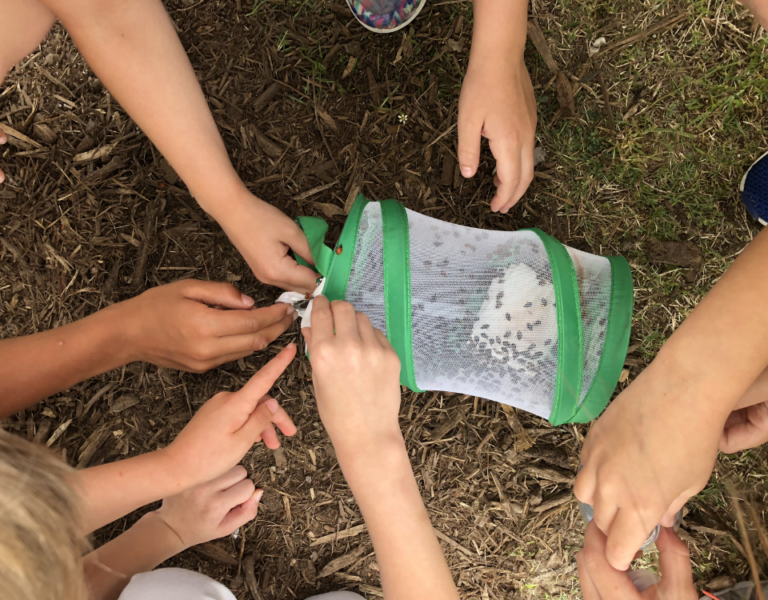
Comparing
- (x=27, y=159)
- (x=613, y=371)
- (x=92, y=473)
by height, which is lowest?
(x=613, y=371)

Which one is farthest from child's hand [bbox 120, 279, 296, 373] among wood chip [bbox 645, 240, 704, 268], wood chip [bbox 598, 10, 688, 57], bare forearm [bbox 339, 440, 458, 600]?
wood chip [bbox 598, 10, 688, 57]

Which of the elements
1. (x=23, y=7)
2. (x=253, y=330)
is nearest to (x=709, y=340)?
(x=253, y=330)

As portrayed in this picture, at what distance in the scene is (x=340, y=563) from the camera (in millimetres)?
1608

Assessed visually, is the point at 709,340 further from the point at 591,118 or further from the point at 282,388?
the point at 282,388

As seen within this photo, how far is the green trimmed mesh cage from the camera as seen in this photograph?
3.93 feet

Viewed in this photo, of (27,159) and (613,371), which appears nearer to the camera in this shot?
(613,371)

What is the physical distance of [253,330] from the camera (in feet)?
4.52

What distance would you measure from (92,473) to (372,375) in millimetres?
759

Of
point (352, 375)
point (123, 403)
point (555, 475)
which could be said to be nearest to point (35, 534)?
point (352, 375)

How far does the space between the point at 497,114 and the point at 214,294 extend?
84 cm

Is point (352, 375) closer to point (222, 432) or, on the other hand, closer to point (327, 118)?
point (222, 432)

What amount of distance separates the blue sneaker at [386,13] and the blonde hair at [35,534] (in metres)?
1.44

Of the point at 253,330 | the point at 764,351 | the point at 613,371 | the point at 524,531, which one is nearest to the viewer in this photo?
the point at 764,351

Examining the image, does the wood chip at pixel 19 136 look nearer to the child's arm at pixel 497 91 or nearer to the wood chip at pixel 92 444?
the wood chip at pixel 92 444
